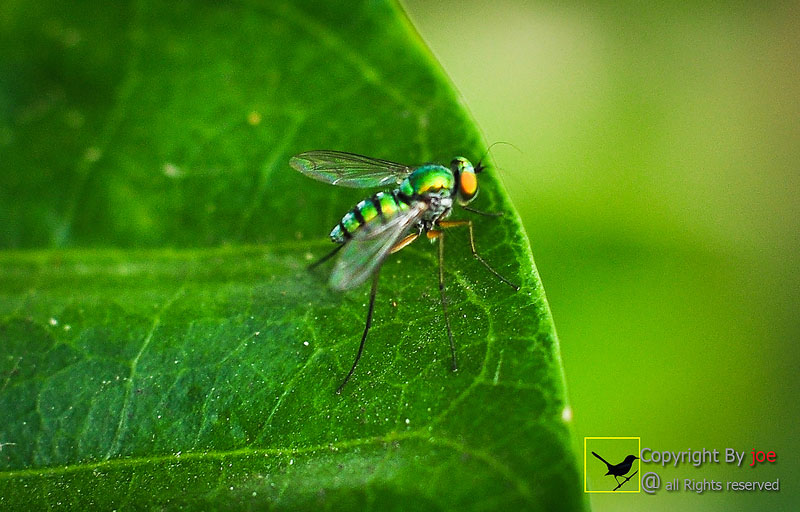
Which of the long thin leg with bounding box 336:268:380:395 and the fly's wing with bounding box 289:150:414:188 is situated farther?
the fly's wing with bounding box 289:150:414:188

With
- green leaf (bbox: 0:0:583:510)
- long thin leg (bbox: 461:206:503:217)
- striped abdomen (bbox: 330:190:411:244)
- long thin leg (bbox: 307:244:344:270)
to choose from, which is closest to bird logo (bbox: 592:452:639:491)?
green leaf (bbox: 0:0:583:510)

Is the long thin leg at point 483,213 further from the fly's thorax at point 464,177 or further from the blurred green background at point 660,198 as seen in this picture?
the blurred green background at point 660,198

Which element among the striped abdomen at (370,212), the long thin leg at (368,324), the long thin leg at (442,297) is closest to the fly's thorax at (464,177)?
the long thin leg at (442,297)

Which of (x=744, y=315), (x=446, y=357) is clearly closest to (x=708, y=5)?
(x=744, y=315)

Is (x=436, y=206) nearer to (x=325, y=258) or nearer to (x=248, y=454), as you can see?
(x=325, y=258)

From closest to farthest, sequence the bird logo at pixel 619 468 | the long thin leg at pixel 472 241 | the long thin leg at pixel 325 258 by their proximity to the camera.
Answer: 1. the long thin leg at pixel 472 241
2. the long thin leg at pixel 325 258
3. the bird logo at pixel 619 468

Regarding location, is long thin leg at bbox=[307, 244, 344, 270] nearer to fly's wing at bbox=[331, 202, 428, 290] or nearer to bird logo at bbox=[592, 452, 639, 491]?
fly's wing at bbox=[331, 202, 428, 290]

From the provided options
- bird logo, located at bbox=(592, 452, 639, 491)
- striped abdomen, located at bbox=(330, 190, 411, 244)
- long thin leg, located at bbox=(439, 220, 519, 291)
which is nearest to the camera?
long thin leg, located at bbox=(439, 220, 519, 291)

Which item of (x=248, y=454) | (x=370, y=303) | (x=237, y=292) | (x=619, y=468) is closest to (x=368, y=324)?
(x=370, y=303)

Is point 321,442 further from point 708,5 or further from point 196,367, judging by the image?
point 708,5
